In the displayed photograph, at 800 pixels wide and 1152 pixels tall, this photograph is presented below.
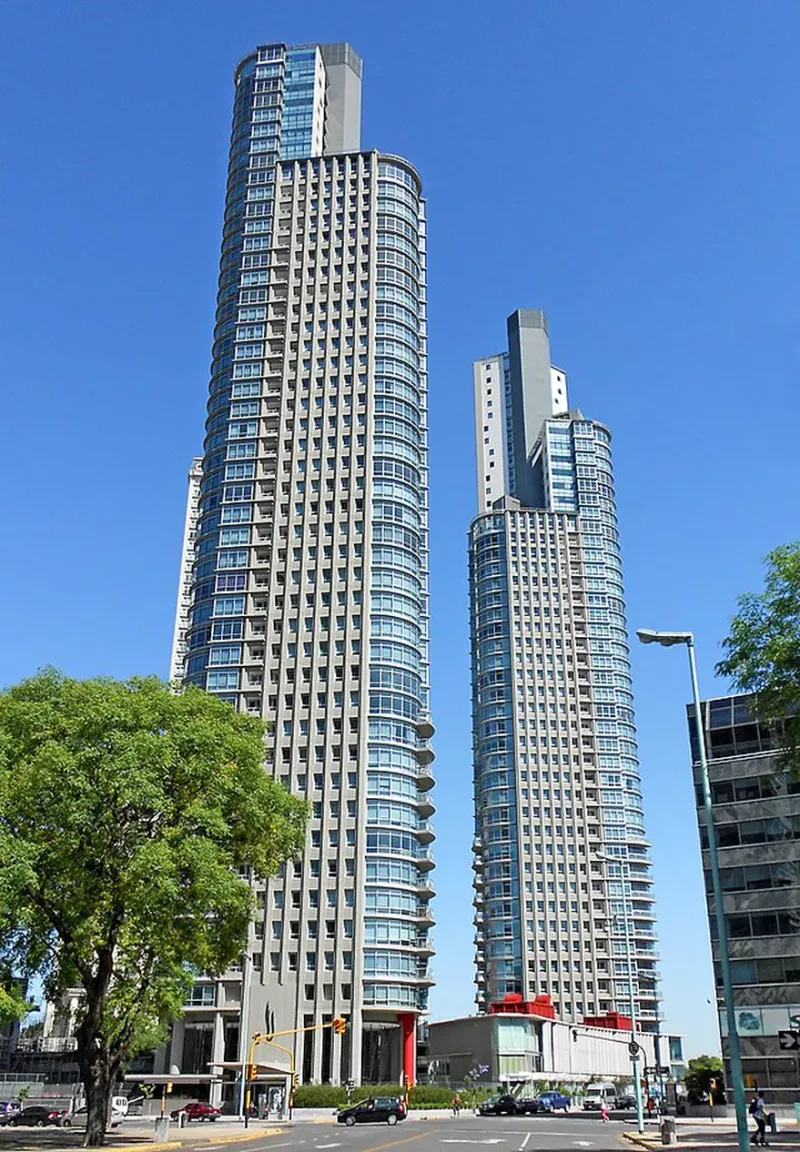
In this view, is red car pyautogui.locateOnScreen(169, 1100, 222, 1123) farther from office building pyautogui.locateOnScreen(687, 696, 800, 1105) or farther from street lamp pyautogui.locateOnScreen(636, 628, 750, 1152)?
street lamp pyautogui.locateOnScreen(636, 628, 750, 1152)

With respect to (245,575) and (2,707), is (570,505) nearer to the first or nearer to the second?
(245,575)

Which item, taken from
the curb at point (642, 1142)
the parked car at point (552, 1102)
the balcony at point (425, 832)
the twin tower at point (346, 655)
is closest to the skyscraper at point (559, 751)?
the twin tower at point (346, 655)

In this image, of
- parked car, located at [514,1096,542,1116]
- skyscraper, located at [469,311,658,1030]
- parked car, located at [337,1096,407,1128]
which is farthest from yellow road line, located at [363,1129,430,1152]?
skyscraper, located at [469,311,658,1030]

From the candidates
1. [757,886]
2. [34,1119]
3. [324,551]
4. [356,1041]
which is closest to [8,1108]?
[34,1119]

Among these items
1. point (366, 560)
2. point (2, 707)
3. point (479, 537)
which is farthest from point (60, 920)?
point (479, 537)

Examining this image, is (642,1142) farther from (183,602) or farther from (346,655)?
(183,602)

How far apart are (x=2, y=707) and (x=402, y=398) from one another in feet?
259

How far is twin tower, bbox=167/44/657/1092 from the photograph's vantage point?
309 feet

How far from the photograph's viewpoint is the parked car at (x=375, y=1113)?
6269 cm

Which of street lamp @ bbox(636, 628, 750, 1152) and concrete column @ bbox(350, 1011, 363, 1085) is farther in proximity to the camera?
concrete column @ bbox(350, 1011, 363, 1085)

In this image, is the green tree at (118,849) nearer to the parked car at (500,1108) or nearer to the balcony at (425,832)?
the parked car at (500,1108)

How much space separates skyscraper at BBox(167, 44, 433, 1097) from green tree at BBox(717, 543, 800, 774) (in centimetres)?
6624

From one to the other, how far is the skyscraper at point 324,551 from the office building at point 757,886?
39.8 m

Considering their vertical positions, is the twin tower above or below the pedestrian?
above
